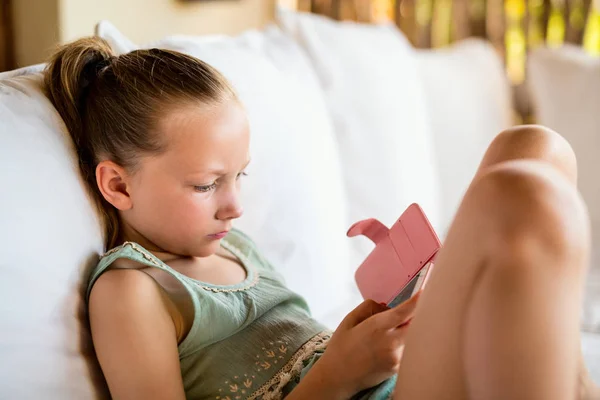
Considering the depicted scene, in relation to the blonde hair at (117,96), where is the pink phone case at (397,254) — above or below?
below

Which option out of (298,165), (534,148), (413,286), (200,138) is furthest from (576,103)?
(200,138)

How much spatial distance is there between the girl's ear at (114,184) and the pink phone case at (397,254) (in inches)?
12.0

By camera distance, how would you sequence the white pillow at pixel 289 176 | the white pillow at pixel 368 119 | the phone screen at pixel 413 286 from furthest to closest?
the white pillow at pixel 368 119 → the white pillow at pixel 289 176 → the phone screen at pixel 413 286

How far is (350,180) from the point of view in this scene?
5.97 feet

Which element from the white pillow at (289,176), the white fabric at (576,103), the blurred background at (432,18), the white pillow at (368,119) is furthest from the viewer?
the blurred background at (432,18)

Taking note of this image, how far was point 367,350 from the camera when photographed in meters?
0.93

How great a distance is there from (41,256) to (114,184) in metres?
0.15

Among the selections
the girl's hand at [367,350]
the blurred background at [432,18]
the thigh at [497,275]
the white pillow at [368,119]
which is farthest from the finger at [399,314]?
the blurred background at [432,18]

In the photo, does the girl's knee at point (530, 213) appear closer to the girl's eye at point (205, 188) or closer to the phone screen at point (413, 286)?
the phone screen at point (413, 286)

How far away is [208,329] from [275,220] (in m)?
0.41

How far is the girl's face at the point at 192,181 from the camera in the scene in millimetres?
959

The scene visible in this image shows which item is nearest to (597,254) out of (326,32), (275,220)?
(326,32)

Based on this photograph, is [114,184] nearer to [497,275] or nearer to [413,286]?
[413,286]

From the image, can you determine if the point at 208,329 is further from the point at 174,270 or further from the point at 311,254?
the point at 311,254
